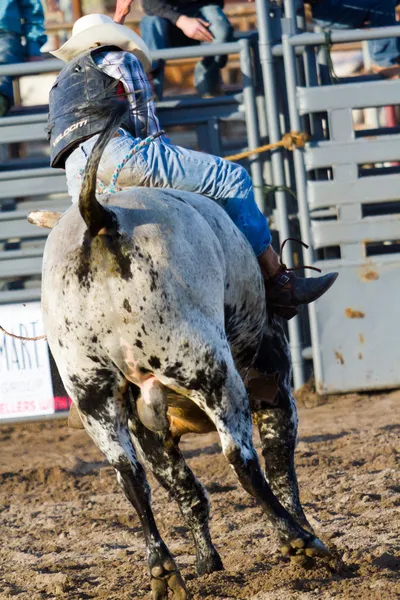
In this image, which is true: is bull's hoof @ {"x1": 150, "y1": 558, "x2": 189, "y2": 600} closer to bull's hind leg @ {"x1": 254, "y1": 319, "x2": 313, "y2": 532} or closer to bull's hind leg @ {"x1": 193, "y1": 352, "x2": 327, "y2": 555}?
bull's hind leg @ {"x1": 193, "y1": 352, "x2": 327, "y2": 555}

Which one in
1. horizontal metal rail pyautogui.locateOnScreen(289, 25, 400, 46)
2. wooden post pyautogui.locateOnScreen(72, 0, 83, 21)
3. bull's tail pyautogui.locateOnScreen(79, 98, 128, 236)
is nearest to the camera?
bull's tail pyautogui.locateOnScreen(79, 98, 128, 236)

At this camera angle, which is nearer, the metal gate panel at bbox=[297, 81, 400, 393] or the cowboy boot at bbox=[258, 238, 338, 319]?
the cowboy boot at bbox=[258, 238, 338, 319]

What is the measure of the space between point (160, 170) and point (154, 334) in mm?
969

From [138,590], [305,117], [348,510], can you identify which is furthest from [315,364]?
[138,590]

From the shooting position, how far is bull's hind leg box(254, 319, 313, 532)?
460cm

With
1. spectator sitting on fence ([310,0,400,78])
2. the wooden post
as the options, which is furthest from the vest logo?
the wooden post

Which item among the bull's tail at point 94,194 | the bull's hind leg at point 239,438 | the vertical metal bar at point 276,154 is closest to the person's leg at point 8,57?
the vertical metal bar at point 276,154

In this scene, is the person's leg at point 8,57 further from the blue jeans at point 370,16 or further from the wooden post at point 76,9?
the wooden post at point 76,9

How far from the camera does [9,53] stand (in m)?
8.09

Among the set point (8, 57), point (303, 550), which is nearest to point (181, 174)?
point (303, 550)

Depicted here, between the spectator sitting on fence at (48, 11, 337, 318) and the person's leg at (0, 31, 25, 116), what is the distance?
351 centimetres

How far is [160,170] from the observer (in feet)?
13.8

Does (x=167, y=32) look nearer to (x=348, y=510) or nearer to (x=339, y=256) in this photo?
(x=339, y=256)

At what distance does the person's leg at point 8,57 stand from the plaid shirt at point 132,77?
377 cm
